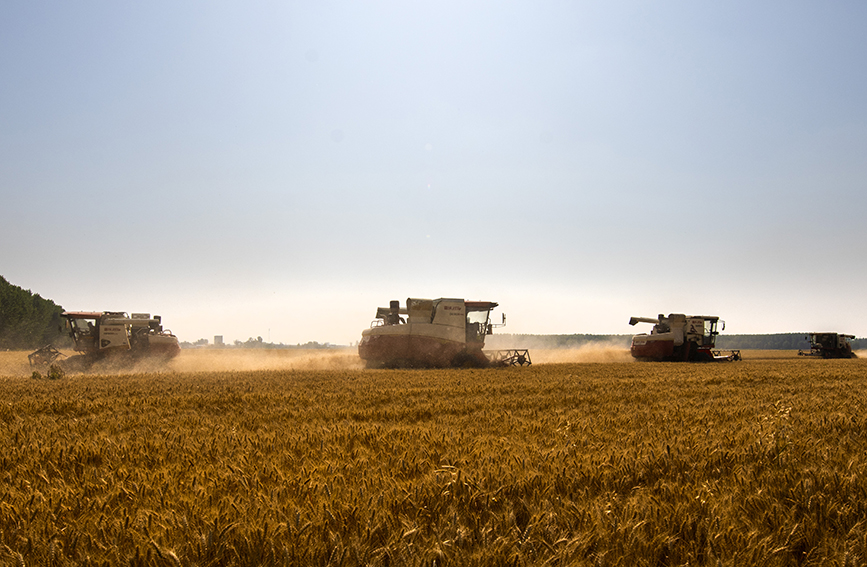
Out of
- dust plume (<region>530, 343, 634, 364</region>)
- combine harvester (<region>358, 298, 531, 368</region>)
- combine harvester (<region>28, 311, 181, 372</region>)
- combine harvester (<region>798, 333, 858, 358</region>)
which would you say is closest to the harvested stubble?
combine harvester (<region>358, 298, 531, 368</region>)

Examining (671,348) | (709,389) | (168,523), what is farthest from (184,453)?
(671,348)

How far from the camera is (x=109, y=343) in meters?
23.1

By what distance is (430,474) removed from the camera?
11.3 ft

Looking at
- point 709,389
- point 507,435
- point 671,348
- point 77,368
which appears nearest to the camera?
point 507,435

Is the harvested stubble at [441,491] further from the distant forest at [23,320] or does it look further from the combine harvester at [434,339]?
the distant forest at [23,320]

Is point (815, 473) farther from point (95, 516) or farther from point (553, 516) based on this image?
point (95, 516)

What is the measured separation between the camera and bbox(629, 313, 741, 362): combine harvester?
101 ft

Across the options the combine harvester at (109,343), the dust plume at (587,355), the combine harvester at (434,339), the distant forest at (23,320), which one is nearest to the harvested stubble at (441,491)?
the combine harvester at (434,339)

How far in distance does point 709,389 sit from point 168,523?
1172 cm

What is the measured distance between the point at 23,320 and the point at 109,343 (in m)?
78.8

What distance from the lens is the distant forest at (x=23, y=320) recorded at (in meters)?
77.1

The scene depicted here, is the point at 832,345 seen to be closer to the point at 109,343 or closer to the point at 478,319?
the point at 478,319

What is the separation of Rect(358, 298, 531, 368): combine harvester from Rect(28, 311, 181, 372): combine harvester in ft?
37.3

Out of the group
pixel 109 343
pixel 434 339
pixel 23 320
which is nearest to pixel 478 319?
pixel 434 339
